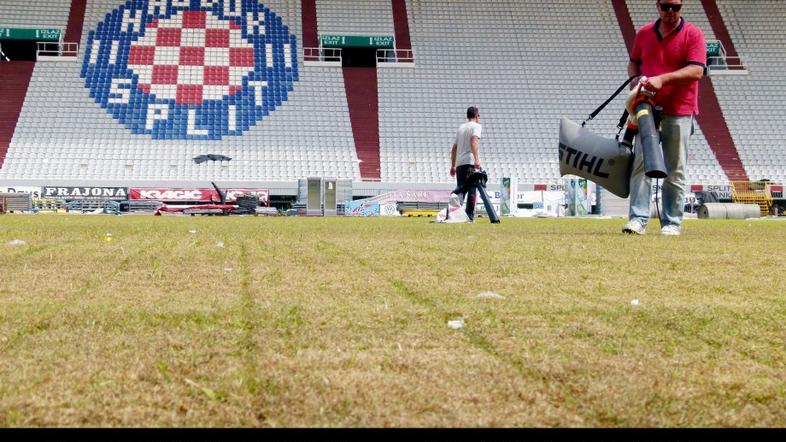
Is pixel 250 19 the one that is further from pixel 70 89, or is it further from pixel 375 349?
pixel 375 349

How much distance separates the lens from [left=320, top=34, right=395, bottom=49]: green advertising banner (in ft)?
110

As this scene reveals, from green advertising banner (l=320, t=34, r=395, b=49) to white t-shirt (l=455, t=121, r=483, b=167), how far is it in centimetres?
2243

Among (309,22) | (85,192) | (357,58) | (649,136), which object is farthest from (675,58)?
(357,58)

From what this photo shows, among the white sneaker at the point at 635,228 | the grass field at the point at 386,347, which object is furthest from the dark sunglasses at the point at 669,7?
the grass field at the point at 386,347

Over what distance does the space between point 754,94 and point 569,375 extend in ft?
115

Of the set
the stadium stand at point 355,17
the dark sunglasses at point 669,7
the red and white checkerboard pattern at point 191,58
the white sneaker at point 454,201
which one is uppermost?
the stadium stand at point 355,17

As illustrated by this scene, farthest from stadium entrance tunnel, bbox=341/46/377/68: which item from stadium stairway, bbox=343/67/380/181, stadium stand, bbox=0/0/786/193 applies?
stadium stairway, bbox=343/67/380/181

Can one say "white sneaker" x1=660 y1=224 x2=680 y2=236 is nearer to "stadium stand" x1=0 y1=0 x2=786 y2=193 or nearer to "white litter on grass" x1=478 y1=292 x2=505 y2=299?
"white litter on grass" x1=478 y1=292 x2=505 y2=299

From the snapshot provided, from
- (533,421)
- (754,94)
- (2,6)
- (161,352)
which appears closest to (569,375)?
(533,421)

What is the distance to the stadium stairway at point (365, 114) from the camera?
30.0 metres

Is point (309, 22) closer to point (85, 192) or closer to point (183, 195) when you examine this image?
point (183, 195)

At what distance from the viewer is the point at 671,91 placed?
7.28 m

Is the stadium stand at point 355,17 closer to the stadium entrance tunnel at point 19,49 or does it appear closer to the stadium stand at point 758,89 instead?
the stadium entrance tunnel at point 19,49

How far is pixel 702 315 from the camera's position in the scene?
239 cm
